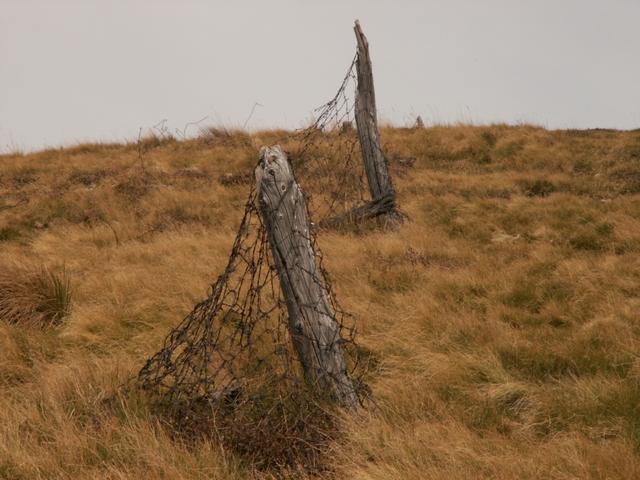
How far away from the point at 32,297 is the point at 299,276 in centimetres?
331

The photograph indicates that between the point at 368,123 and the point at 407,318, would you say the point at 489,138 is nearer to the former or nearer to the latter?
the point at 368,123

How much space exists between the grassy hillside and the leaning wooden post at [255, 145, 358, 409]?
31cm

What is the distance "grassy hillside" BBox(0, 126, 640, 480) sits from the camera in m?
3.07

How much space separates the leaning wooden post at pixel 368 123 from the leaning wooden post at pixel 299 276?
5.90 m

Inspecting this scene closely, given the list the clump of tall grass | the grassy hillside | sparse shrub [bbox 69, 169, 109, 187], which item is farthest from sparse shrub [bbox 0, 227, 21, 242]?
the clump of tall grass

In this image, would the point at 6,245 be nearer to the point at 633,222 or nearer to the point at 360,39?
the point at 360,39

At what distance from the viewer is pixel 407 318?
16.5 ft

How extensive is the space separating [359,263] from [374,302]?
119 cm

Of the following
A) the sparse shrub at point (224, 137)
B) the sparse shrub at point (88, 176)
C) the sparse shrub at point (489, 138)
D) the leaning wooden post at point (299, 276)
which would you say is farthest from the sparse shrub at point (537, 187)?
the sparse shrub at point (88, 176)

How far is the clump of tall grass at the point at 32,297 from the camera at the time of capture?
5.33 meters

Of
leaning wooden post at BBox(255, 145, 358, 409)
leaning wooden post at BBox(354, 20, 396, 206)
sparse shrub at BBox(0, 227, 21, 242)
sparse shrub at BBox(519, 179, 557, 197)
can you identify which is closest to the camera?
leaning wooden post at BBox(255, 145, 358, 409)

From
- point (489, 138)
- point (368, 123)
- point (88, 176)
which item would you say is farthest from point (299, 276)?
point (489, 138)

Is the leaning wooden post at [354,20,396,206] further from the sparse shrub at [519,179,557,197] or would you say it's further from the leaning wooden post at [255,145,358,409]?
the leaning wooden post at [255,145,358,409]

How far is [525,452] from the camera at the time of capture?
3074 mm
